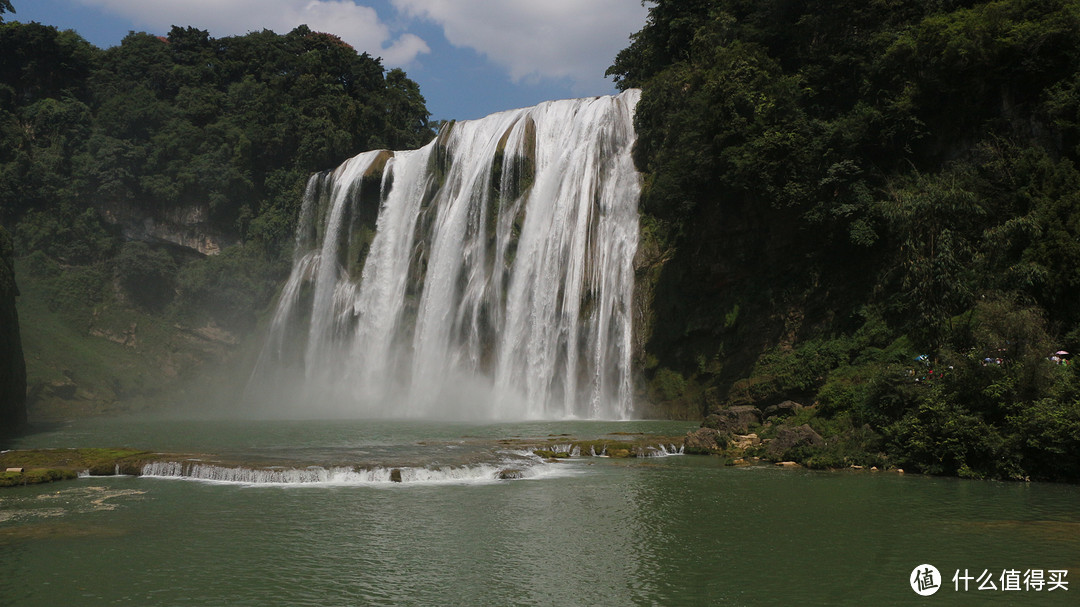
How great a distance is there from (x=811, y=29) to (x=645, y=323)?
42.6ft

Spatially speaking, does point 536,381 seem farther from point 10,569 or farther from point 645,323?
point 10,569

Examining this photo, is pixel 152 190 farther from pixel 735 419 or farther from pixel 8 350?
pixel 735 419

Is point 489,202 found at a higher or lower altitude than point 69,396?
higher

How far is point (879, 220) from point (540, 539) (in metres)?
19.1

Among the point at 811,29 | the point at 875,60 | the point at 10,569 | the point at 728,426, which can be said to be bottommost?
the point at 10,569

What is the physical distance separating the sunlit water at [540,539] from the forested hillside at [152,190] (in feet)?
135

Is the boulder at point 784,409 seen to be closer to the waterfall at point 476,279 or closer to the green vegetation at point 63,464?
the waterfall at point 476,279

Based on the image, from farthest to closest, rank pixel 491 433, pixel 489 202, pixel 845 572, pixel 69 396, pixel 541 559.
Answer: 1. pixel 69 396
2. pixel 489 202
3. pixel 491 433
4. pixel 541 559
5. pixel 845 572

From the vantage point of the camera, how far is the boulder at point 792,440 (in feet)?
67.1

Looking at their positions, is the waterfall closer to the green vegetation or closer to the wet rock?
the wet rock

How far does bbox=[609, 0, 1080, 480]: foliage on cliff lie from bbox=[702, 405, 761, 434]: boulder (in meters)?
1.45

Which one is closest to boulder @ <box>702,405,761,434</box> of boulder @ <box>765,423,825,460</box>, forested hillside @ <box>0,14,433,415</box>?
boulder @ <box>765,423,825,460</box>

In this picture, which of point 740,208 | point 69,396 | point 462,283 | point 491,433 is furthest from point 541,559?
point 69,396

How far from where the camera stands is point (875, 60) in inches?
1109
